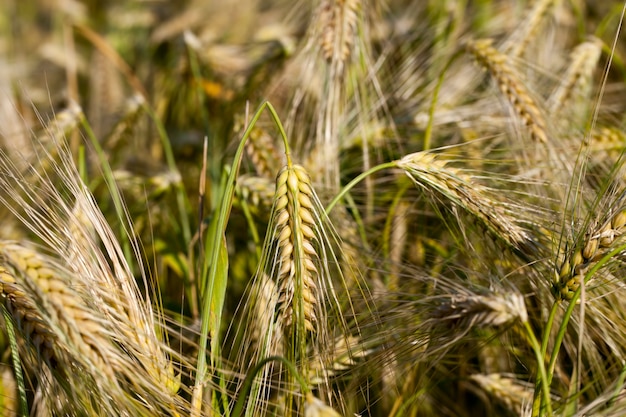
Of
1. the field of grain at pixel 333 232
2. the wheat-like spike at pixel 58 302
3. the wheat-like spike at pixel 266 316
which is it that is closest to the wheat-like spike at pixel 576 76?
the field of grain at pixel 333 232

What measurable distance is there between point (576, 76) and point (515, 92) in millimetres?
369

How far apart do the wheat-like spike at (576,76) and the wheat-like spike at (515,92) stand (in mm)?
270

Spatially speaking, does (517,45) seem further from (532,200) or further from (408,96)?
(532,200)

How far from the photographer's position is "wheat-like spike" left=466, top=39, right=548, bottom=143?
1425 mm

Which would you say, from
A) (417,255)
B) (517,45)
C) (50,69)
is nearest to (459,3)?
(517,45)

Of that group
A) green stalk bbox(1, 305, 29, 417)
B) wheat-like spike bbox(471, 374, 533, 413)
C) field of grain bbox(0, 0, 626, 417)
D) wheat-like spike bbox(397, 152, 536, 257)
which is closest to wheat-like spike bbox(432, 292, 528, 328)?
field of grain bbox(0, 0, 626, 417)

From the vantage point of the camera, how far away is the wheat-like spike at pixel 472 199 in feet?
3.68

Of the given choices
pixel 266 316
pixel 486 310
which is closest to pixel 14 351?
pixel 266 316

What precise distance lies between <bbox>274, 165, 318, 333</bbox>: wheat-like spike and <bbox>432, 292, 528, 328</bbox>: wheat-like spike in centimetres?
22

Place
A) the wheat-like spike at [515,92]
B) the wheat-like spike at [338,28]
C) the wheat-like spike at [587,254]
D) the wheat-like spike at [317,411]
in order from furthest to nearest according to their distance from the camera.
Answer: the wheat-like spike at [338,28] < the wheat-like spike at [515,92] < the wheat-like spike at [587,254] < the wheat-like spike at [317,411]

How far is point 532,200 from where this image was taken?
141 centimetres

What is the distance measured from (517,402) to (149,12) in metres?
2.58

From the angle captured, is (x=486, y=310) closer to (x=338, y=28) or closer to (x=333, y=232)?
(x=333, y=232)

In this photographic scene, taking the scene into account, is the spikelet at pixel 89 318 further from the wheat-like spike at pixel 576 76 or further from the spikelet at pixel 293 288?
the wheat-like spike at pixel 576 76
